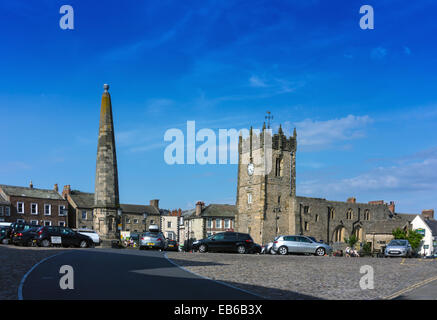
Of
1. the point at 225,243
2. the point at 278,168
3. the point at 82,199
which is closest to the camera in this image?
the point at 225,243

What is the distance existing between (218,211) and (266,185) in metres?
19.0

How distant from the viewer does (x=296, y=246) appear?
115 feet

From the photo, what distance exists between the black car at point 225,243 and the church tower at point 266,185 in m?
43.0

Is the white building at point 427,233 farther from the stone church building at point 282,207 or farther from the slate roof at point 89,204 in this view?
the slate roof at point 89,204

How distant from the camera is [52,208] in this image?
7844cm

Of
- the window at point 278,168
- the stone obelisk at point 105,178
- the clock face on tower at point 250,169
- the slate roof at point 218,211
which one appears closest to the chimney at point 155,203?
the slate roof at point 218,211

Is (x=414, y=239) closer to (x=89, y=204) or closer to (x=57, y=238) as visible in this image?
(x=89, y=204)

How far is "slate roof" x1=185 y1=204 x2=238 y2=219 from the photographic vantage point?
93.5 metres

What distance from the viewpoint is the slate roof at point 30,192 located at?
243 feet

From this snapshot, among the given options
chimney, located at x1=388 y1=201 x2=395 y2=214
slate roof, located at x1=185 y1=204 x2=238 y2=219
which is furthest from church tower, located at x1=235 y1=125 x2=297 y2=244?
chimney, located at x1=388 y1=201 x2=395 y2=214

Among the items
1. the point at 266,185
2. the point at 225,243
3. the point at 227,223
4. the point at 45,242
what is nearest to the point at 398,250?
the point at 225,243
